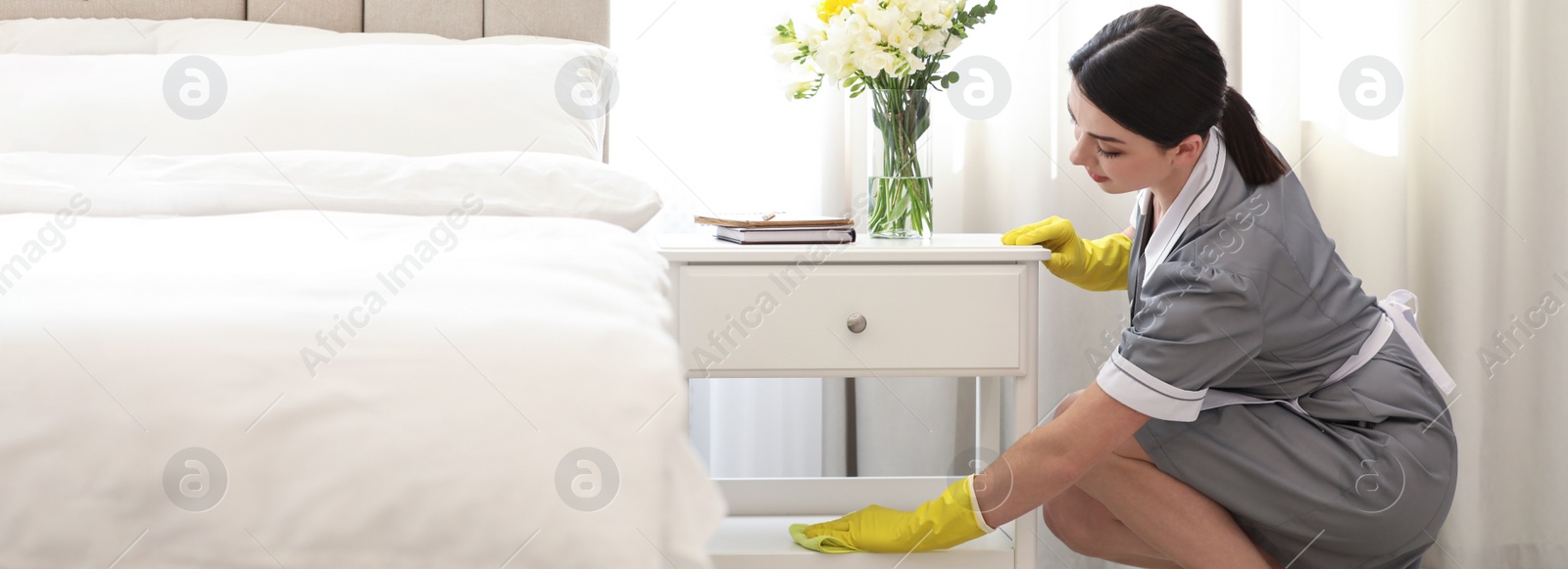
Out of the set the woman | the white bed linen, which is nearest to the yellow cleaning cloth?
the woman

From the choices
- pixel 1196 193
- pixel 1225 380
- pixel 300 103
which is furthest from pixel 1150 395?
pixel 300 103

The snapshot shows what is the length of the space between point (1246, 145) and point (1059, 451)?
373 millimetres

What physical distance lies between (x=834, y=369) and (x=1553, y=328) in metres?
1.22

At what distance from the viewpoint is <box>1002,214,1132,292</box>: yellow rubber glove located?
1.29m

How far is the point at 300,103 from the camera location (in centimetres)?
136

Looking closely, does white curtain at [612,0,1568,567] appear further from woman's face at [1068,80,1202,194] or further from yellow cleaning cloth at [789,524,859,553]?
woman's face at [1068,80,1202,194]

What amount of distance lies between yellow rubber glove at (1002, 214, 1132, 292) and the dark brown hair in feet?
0.73

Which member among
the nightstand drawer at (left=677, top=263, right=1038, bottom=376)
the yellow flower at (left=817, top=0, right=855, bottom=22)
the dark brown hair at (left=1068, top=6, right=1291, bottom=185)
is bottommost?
the nightstand drawer at (left=677, top=263, right=1038, bottom=376)

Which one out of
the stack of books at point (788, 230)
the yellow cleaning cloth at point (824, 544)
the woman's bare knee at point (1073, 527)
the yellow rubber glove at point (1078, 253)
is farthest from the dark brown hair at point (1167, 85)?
the yellow cleaning cloth at point (824, 544)

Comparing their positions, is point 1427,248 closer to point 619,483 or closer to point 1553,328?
point 1553,328

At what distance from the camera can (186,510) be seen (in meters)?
0.50

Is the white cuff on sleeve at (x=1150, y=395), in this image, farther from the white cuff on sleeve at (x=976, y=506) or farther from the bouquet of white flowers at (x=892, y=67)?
the bouquet of white flowers at (x=892, y=67)

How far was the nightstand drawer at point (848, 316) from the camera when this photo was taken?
1.25 meters

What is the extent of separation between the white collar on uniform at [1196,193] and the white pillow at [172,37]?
0.91 metres
